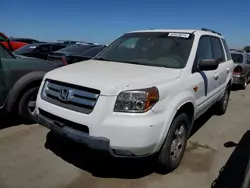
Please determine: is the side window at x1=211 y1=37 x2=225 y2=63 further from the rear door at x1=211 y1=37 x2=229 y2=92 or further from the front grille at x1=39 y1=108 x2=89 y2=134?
the front grille at x1=39 y1=108 x2=89 y2=134

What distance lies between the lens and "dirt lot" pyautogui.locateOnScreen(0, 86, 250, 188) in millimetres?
3365

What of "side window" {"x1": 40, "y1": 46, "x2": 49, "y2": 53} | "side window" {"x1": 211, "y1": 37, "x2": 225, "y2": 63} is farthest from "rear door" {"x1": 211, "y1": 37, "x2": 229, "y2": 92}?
"side window" {"x1": 40, "y1": 46, "x2": 49, "y2": 53}

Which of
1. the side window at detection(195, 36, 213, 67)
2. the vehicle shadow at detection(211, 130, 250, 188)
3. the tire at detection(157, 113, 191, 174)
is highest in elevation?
the side window at detection(195, 36, 213, 67)

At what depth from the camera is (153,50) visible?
432 cm

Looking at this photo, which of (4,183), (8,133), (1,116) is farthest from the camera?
(1,116)

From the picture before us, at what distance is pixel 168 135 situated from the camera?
3312 millimetres

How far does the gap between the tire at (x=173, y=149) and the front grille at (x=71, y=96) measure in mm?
1005

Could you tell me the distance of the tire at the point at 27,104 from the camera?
4.94 meters

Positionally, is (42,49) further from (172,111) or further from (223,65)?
(172,111)

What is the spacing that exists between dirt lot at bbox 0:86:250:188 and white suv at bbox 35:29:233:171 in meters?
0.33

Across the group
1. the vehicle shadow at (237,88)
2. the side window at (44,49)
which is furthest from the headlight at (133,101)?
the vehicle shadow at (237,88)

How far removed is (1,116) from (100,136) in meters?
3.33

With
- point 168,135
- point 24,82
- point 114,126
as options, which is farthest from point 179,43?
point 24,82

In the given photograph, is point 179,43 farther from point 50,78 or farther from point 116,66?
point 50,78
